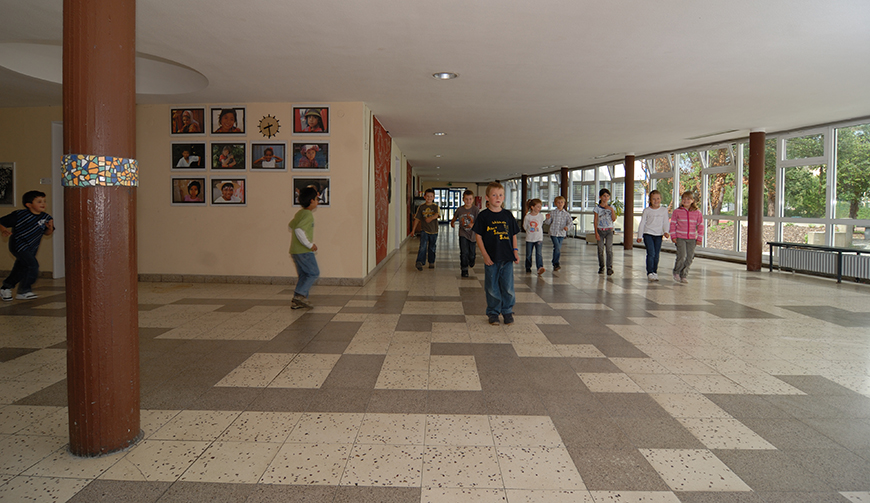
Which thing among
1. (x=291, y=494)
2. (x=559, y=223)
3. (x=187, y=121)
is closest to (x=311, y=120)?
(x=187, y=121)

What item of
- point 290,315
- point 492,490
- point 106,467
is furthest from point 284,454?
point 290,315

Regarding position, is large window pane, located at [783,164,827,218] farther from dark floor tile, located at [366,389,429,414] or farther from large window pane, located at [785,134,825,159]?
dark floor tile, located at [366,389,429,414]

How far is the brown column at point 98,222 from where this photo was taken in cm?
245

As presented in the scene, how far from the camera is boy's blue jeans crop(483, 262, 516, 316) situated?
220 inches

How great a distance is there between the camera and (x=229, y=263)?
8812 mm

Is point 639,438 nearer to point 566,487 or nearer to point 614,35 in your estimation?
point 566,487

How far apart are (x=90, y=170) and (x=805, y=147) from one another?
1319 centimetres

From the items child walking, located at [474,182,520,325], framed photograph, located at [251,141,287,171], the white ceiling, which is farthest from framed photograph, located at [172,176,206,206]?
child walking, located at [474,182,520,325]

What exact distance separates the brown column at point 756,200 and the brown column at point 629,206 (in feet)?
18.7

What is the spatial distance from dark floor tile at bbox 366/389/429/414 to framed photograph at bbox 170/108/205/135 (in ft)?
22.9

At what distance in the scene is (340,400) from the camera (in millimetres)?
3336

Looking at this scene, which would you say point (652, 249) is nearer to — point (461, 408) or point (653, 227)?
point (653, 227)

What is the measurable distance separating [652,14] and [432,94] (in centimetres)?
387

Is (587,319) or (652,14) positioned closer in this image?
(652,14)
